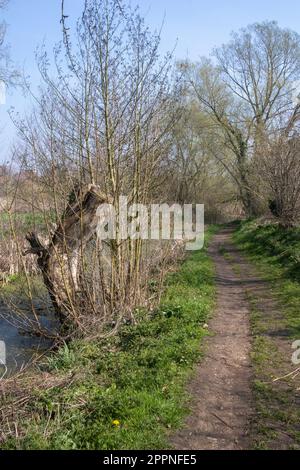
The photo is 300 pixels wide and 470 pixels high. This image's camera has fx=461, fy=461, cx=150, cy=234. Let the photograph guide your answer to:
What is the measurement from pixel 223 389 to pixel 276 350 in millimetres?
1387

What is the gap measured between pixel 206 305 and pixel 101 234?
91.2 inches

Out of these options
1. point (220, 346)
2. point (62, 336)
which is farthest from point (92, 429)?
point (62, 336)

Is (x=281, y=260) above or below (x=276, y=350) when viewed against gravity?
above

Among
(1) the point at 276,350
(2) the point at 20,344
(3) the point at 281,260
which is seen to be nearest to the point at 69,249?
(2) the point at 20,344

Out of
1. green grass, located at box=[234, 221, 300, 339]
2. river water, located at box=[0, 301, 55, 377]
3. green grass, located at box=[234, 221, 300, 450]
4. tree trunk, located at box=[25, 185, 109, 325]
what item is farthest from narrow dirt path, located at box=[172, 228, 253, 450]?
river water, located at box=[0, 301, 55, 377]

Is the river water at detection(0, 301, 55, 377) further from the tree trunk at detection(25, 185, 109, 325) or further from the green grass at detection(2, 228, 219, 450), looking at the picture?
the green grass at detection(2, 228, 219, 450)

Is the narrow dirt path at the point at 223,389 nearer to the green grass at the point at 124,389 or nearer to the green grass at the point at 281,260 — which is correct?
the green grass at the point at 124,389

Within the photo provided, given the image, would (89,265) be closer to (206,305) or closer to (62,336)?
(62,336)

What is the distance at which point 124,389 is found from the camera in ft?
17.3

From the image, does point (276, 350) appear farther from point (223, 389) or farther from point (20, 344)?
point (20, 344)

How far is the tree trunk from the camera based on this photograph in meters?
7.58

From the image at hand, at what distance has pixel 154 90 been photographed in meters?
7.89

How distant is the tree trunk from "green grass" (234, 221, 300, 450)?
122 inches

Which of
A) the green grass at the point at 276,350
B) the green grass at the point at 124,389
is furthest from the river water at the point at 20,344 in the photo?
the green grass at the point at 276,350
